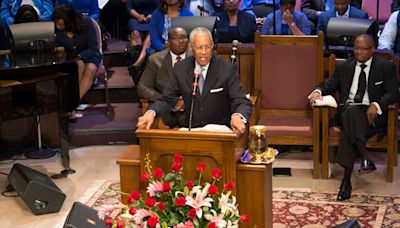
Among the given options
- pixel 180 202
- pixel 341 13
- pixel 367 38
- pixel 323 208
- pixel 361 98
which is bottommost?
pixel 323 208

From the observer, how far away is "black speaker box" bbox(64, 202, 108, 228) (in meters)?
3.72

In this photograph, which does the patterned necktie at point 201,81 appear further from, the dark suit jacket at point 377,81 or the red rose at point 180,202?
the dark suit jacket at point 377,81

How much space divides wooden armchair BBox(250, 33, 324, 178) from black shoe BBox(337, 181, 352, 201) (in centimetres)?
71

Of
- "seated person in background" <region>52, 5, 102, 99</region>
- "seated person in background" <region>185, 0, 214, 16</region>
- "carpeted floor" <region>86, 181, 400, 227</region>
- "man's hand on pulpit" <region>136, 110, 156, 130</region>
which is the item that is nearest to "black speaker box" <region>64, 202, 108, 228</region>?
"man's hand on pulpit" <region>136, 110, 156, 130</region>

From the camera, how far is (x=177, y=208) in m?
2.92

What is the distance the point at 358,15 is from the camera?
6918 mm

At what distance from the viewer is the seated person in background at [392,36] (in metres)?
6.75

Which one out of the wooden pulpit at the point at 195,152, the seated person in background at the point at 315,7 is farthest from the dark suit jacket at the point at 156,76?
the seated person in background at the point at 315,7

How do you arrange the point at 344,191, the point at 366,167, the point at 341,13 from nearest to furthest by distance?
the point at 344,191
the point at 366,167
the point at 341,13

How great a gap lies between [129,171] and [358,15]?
147 inches

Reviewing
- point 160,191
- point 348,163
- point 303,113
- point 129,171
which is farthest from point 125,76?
point 160,191

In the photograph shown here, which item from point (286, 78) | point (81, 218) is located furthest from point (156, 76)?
point (81, 218)

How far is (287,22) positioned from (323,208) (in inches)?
93.0

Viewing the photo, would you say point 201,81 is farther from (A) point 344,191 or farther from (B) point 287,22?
(B) point 287,22
